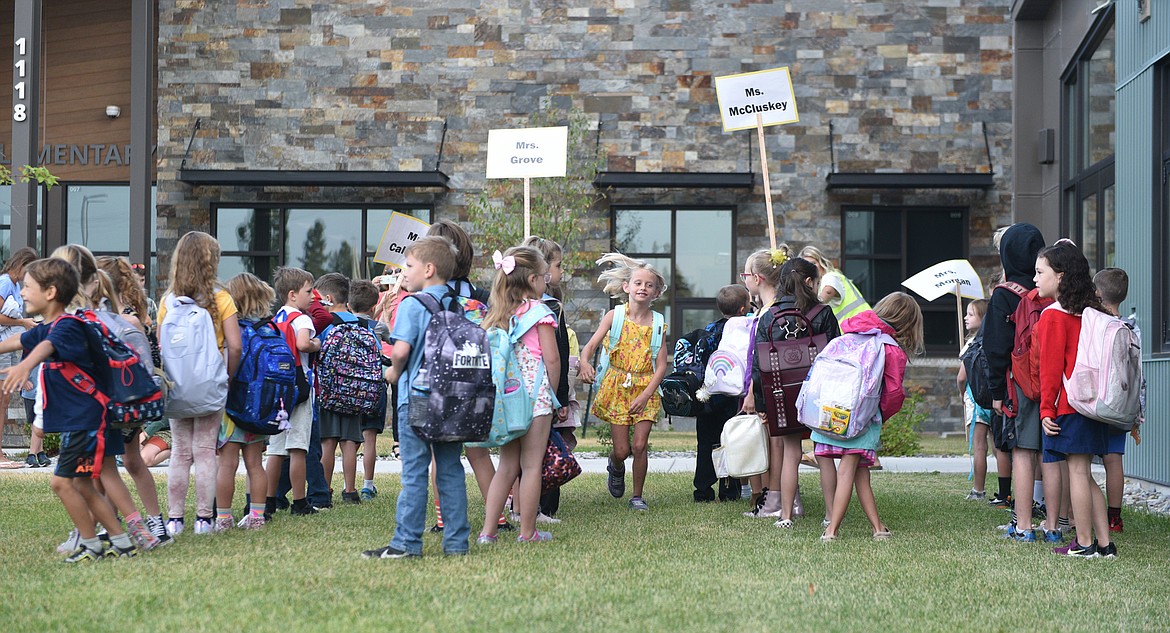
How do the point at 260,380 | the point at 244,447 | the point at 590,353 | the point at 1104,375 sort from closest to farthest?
the point at 1104,375, the point at 260,380, the point at 244,447, the point at 590,353

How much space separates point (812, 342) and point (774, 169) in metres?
11.5

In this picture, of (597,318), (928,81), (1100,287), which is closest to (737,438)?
(1100,287)

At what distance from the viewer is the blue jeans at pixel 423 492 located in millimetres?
6121

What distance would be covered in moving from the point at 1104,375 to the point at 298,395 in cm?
469

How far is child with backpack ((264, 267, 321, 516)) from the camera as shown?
7.84 m

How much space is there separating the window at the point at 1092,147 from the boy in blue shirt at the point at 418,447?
26.0 feet

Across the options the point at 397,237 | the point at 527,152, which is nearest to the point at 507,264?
the point at 527,152

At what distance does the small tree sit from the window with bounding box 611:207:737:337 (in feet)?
2.20

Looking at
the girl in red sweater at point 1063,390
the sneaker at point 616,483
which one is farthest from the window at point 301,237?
the girl in red sweater at point 1063,390

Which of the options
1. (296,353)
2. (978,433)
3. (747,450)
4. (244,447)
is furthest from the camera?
(978,433)

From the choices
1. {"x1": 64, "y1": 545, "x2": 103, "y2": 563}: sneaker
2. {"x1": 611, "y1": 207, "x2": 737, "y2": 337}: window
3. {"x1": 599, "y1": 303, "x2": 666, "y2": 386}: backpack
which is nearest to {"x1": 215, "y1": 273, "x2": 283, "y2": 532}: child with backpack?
{"x1": 64, "y1": 545, "x2": 103, "y2": 563}: sneaker

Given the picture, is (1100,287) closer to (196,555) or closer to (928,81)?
(196,555)

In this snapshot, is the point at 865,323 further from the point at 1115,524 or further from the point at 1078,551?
the point at 1115,524

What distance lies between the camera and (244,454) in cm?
748
